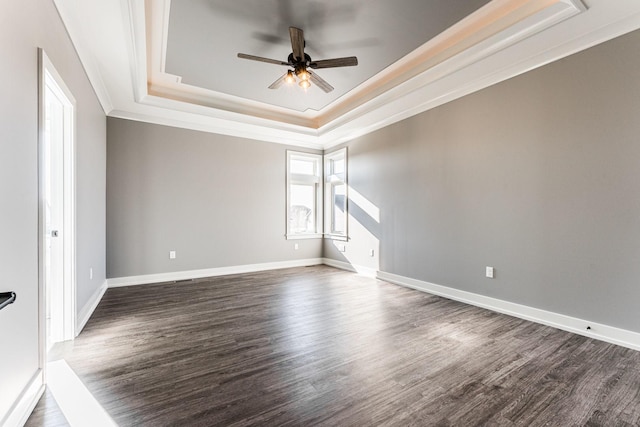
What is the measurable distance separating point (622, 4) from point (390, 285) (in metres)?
3.72

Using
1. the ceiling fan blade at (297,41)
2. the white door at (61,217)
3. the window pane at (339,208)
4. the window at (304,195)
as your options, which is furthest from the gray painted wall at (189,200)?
the ceiling fan blade at (297,41)

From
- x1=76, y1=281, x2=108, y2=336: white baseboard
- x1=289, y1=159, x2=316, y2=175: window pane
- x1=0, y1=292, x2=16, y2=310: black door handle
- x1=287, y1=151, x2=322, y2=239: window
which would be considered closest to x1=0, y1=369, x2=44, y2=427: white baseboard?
x1=0, y1=292, x2=16, y2=310: black door handle

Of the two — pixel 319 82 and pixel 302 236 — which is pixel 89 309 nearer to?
pixel 319 82

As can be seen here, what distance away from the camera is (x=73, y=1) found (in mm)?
2080

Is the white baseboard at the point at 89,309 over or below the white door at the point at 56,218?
below

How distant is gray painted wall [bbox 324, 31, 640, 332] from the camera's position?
2.41 meters

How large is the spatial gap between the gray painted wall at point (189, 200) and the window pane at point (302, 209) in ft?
0.94

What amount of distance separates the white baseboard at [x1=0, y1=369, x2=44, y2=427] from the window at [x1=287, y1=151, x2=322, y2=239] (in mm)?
4271

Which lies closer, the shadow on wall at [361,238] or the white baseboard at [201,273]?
the white baseboard at [201,273]

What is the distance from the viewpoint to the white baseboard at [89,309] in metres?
2.60

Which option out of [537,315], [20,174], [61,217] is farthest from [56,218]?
[537,315]

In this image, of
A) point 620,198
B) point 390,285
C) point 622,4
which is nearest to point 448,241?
point 390,285

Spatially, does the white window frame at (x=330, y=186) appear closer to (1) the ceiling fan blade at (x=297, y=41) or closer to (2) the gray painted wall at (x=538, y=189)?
(2) the gray painted wall at (x=538, y=189)

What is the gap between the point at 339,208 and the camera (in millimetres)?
5949
